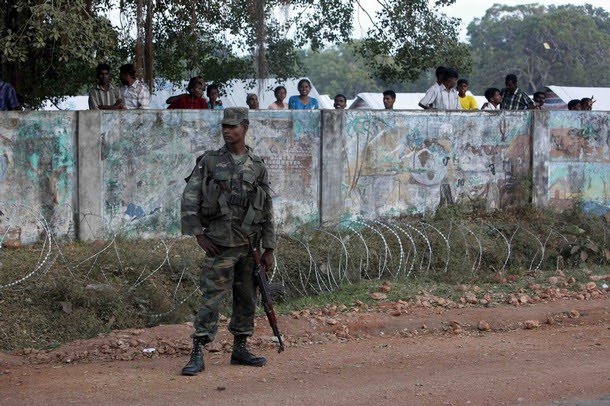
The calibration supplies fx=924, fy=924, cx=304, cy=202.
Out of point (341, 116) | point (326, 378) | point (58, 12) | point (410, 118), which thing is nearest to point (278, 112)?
point (341, 116)

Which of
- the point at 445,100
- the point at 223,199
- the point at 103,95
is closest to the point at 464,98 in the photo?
the point at 445,100

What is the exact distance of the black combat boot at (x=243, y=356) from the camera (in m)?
6.75

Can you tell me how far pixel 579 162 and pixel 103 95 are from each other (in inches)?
269

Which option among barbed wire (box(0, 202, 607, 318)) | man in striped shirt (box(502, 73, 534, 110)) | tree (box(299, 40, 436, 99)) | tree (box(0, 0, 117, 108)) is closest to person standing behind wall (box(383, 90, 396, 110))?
man in striped shirt (box(502, 73, 534, 110))

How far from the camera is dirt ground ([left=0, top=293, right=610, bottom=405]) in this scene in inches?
239

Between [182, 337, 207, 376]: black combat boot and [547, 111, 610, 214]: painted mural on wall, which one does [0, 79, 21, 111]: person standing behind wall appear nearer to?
[182, 337, 207, 376]: black combat boot

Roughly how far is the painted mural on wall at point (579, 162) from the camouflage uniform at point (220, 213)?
7.73m

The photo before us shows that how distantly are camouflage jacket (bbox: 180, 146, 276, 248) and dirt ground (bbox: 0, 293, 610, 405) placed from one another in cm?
102

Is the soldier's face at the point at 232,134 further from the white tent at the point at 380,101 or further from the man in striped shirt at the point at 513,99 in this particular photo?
the white tent at the point at 380,101

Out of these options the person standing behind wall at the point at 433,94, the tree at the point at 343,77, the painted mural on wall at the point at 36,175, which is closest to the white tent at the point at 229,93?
the person standing behind wall at the point at 433,94

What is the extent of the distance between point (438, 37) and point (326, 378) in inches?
346

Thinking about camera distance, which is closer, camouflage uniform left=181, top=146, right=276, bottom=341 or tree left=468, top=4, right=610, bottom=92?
camouflage uniform left=181, top=146, right=276, bottom=341

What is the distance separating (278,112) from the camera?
38.3ft

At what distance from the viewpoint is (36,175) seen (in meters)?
10.6
